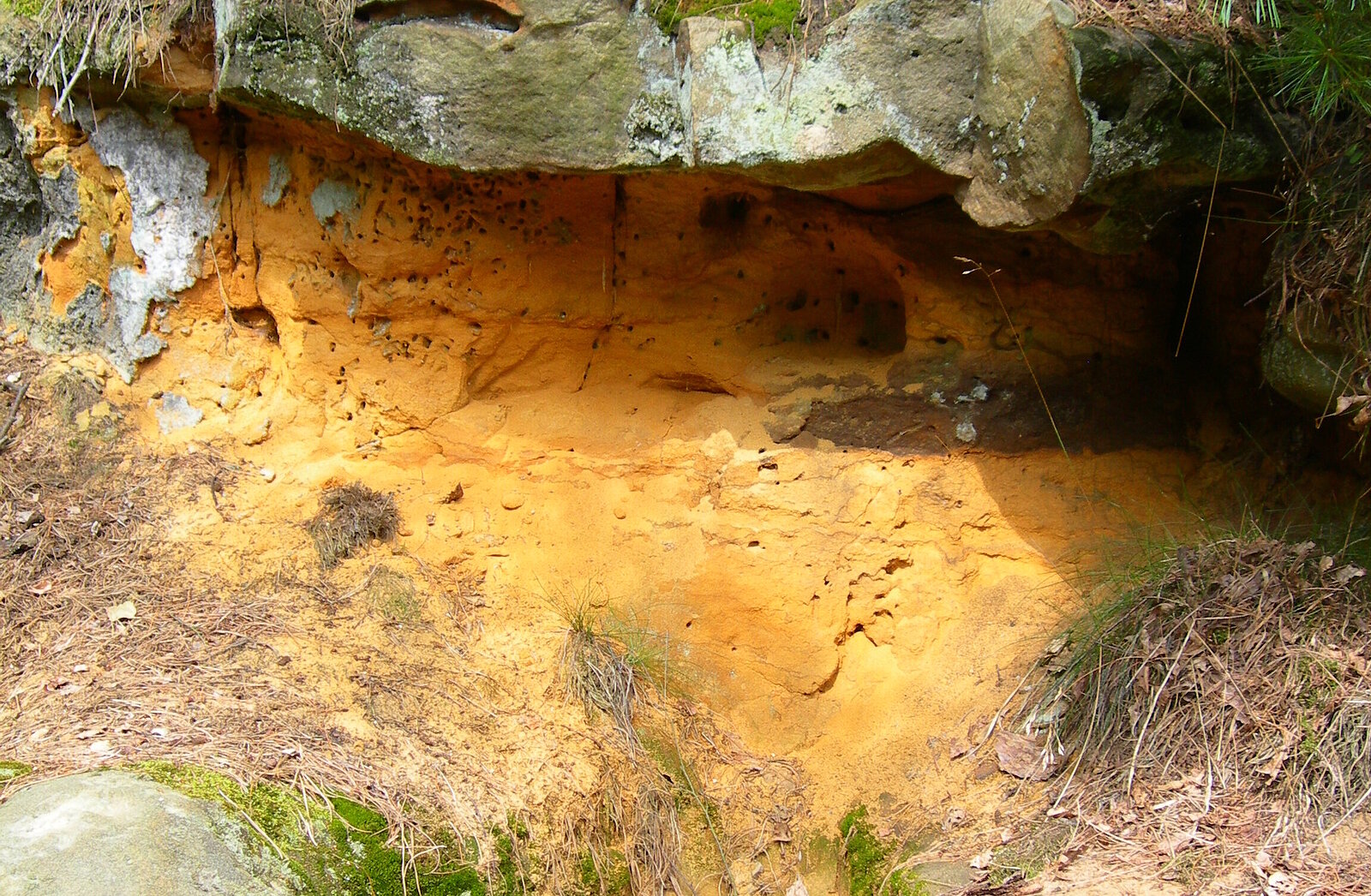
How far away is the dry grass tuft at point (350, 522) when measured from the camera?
4383 mm

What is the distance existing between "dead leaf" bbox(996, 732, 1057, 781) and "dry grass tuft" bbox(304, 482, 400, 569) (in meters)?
2.53

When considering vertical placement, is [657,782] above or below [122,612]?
below

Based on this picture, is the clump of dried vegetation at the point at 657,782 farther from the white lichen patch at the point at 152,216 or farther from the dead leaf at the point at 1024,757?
the white lichen patch at the point at 152,216

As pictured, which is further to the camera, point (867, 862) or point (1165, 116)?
point (867, 862)

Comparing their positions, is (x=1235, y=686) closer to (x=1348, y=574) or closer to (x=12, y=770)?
(x=1348, y=574)

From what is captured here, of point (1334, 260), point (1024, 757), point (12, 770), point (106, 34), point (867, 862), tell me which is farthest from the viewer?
point (106, 34)

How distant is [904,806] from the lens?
396 centimetres

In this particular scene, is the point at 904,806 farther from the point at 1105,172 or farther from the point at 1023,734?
the point at 1105,172

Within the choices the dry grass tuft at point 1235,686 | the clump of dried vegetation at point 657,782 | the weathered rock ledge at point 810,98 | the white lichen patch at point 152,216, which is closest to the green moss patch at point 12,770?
the clump of dried vegetation at point 657,782

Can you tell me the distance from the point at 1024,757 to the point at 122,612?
3.26 metres

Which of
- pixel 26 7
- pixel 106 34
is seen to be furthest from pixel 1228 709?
pixel 26 7

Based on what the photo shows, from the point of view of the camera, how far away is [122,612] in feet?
12.9

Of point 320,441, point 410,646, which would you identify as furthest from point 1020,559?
point 320,441

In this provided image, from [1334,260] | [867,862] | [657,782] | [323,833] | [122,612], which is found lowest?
[867,862]
